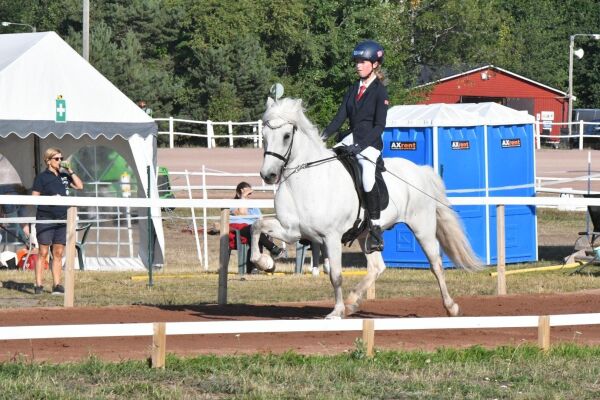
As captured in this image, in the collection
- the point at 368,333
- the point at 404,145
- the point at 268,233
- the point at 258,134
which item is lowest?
the point at 368,333

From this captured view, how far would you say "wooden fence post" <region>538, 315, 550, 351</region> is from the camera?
1055cm

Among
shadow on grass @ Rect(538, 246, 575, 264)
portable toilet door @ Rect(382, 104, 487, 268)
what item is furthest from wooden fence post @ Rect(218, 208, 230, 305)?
shadow on grass @ Rect(538, 246, 575, 264)

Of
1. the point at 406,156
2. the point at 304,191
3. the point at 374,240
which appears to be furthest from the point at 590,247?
the point at 304,191

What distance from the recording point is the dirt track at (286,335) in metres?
10.6

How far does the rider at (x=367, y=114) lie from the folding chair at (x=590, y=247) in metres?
7.16

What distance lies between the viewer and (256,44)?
60562 mm

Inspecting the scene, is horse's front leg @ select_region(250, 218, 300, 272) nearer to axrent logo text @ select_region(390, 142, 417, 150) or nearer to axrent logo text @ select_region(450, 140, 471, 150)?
axrent logo text @ select_region(390, 142, 417, 150)

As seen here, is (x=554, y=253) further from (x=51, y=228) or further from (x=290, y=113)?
(x=290, y=113)

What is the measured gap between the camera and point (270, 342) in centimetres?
1106

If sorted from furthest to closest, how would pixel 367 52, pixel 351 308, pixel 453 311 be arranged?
pixel 453 311 < pixel 351 308 < pixel 367 52

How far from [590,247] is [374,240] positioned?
8928mm

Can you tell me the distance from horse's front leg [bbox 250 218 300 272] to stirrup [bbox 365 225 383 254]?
35.9 inches

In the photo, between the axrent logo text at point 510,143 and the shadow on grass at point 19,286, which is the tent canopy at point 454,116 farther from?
the shadow on grass at point 19,286

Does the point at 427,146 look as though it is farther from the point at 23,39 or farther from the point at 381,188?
the point at 381,188
